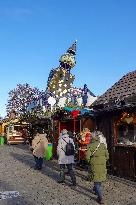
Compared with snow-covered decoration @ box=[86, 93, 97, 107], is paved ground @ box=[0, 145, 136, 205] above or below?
below

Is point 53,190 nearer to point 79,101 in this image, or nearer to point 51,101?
point 79,101

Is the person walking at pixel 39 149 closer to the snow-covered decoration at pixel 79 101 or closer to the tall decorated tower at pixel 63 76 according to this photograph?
the snow-covered decoration at pixel 79 101

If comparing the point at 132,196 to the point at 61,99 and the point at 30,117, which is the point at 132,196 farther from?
the point at 30,117

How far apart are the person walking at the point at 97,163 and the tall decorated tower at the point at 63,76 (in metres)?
22.2

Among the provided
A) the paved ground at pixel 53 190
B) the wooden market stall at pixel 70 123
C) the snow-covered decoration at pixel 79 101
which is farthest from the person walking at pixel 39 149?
the snow-covered decoration at pixel 79 101

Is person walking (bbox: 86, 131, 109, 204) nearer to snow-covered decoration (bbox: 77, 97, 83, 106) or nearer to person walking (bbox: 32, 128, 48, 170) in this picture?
person walking (bbox: 32, 128, 48, 170)

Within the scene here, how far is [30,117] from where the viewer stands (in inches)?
1097

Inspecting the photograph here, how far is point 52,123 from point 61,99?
168 centimetres

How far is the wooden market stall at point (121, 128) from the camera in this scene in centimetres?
1251

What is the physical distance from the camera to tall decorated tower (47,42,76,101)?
33.3 meters

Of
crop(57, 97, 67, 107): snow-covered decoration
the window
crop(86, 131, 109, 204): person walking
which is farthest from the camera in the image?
crop(57, 97, 67, 107): snow-covered decoration

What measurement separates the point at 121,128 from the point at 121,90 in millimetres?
2365

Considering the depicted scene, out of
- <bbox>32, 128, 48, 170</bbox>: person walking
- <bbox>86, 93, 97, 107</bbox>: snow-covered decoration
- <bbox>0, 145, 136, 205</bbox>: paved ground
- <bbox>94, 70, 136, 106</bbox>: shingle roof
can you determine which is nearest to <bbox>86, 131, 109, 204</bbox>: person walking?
<bbox>0, 145, 136, 205</bbox>: paved ground

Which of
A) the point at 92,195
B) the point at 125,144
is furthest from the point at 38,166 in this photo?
the point at 92,195
